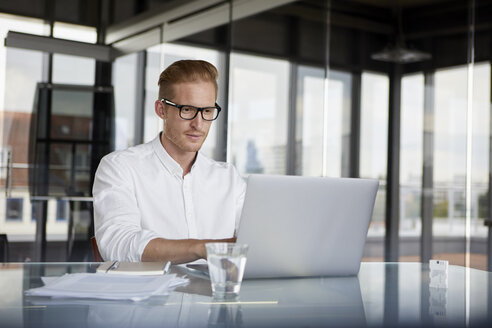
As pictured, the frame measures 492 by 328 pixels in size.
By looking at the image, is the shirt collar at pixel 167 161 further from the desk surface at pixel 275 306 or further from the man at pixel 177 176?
the desk surface at pixel 275 306

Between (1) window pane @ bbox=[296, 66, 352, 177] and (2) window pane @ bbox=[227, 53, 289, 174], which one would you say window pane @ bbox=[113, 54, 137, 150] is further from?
(1) window pane @ bbox=[296, 66, 352, 177]

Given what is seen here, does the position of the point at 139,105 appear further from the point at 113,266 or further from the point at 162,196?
the point at 113,266

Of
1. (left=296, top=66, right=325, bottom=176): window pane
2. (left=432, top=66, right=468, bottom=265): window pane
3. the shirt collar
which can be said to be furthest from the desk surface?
(left=296, top=66, right=325, bottom=176): window pane

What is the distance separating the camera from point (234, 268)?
1249 millimetres

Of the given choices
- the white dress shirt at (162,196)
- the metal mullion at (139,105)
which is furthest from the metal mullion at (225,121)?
the white dress shirt at (162,196)

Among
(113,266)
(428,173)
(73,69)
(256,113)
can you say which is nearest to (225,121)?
(256,113)

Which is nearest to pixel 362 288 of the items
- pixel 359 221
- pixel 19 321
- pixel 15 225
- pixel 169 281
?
pixel 359 221

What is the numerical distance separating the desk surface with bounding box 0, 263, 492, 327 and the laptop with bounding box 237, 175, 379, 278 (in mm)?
42

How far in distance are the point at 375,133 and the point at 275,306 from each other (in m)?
4.28

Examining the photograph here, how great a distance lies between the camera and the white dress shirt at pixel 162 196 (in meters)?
1.91

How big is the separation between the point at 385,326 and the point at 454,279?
74 cm

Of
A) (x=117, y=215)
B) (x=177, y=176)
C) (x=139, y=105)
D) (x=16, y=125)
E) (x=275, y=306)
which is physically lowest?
(x=275, y=306)

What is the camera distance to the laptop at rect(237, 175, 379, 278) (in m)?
1.45

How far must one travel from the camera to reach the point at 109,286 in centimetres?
125
